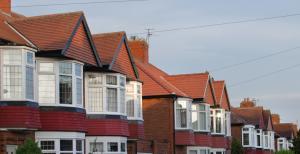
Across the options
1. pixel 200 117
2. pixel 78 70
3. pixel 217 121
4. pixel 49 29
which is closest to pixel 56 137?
pixel 78 70

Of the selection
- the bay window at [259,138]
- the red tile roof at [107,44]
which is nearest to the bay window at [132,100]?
the red tile roof at [107,44]

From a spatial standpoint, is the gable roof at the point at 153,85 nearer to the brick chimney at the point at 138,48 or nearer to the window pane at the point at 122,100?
the brick chimney at the point at 138,48

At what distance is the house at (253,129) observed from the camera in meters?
68.2

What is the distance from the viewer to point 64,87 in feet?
97.3

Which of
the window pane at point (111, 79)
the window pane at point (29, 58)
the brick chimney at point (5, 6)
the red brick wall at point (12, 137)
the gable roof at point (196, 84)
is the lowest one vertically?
the red brick wall at point (12, 137)

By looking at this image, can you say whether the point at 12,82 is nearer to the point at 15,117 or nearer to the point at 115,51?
the point at 15,117

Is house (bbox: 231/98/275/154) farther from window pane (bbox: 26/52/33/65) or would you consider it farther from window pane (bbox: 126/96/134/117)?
window pane (bbox: 26/52/33/65)

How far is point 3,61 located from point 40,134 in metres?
3.65

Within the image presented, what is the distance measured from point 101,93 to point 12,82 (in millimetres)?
7228

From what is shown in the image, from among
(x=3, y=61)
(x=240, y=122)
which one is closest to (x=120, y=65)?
(x=3, y=61)

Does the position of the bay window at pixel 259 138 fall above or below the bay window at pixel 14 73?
below

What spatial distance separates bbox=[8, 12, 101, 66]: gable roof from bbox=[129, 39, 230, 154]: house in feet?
42.3

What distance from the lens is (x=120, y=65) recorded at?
3578 centimetres

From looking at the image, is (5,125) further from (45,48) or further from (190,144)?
(190,144)
